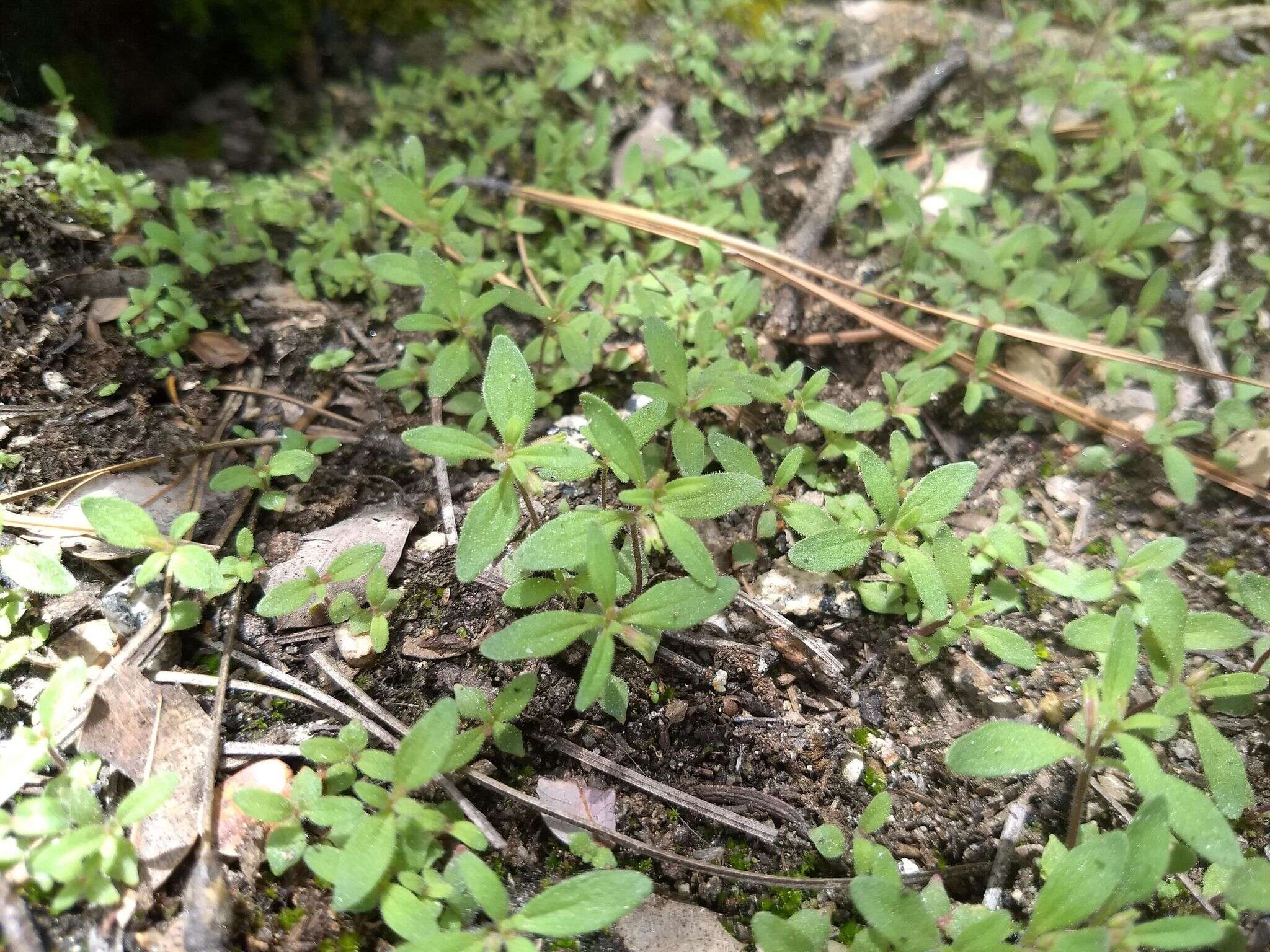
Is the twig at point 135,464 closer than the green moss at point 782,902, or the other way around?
the green moss at point 782,902

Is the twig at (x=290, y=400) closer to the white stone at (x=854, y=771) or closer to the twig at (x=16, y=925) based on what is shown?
the twig at (x=16, y=925)

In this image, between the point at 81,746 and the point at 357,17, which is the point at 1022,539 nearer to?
the point at 81,746

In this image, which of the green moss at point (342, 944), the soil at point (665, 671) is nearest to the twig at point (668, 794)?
the soil at point (665, 671)

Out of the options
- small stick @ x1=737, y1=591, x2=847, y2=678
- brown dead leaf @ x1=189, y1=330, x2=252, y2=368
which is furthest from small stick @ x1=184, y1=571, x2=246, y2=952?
small stick @ x1=737, y1=591, x2=847, y2=678

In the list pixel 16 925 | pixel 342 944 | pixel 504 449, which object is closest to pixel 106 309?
pixel 504 449

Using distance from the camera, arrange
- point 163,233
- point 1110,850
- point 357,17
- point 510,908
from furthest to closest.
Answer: point 357,17, point 163,233, point 510,908, point 1110,850

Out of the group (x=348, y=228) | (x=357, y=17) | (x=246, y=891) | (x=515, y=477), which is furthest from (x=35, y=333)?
(x=357, y=17)

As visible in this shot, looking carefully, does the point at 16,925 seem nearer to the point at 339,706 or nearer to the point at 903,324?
the point at 339,706

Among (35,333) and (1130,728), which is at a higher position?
(35,333)
